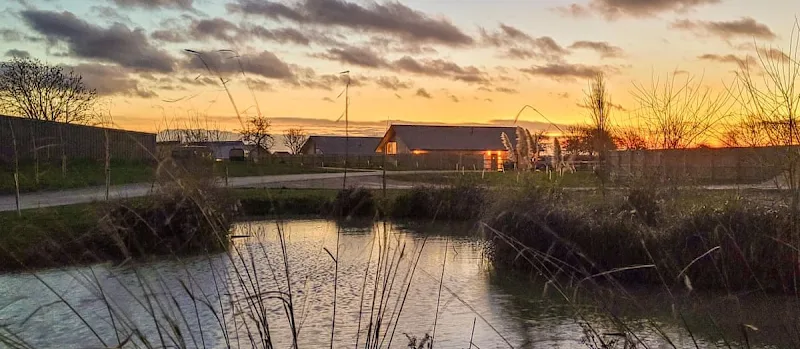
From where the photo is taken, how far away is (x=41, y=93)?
26.6 m

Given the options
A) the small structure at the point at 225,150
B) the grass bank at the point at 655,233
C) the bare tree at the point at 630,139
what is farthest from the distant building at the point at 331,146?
the grass bank at the point at 655,233

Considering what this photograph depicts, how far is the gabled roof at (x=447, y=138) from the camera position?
178ft

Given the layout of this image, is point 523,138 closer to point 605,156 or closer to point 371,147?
point 605,156

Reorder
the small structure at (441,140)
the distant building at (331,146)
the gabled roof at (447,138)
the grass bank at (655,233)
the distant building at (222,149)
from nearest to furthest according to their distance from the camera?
the distant building at (222,149), the grass bank at (655,233), the small structure at (441,140), the gabled roof at (447,138), the distant building at (331,146)

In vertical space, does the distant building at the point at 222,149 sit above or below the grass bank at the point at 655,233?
above

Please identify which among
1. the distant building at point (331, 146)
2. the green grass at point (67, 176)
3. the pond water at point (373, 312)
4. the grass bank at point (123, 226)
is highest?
the distant building at point (331, 146)

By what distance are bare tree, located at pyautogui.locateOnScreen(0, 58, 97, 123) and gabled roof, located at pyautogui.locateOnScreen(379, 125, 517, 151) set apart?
2816 cm

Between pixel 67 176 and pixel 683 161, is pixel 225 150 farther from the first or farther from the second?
pixel 683 161

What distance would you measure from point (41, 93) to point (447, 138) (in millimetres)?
33168

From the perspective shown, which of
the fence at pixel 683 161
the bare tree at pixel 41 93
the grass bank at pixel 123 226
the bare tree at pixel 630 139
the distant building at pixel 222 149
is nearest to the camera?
the distant building at pixel 222 149

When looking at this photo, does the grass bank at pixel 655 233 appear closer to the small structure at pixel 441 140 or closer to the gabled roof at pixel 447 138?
the small structure at pixel 441 140

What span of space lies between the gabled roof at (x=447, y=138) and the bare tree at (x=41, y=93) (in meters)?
28.2

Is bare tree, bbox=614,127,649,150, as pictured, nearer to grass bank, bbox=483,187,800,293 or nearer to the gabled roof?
grass bank, bbox=483,187,800,293

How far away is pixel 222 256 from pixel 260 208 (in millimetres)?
6518
